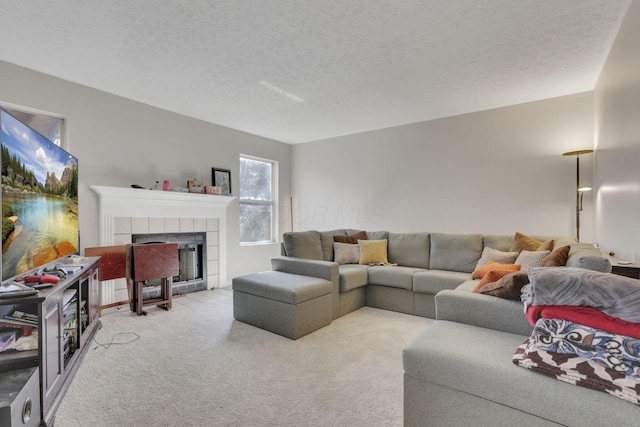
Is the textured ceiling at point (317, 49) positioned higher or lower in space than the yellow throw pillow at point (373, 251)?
higher

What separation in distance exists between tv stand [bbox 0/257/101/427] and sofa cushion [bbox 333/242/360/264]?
269 centimetres

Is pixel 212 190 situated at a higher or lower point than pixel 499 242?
higher

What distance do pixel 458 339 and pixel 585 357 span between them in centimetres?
50

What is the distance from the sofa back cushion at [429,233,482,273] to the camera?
3.51 metres

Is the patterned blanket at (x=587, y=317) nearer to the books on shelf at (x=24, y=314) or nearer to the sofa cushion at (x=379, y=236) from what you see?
the books on shelf at (x=24, y=314)

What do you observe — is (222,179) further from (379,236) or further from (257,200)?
(379,236)

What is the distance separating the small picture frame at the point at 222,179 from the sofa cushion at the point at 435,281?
3.08m

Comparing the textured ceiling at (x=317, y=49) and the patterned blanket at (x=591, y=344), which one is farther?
the textured ceiling at (x=317, y=49)

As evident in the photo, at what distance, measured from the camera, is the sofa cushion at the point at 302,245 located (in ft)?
11.9

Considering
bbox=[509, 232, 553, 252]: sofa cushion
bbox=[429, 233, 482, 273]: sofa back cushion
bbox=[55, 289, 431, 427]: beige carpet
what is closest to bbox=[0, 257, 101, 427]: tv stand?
bbox=[55, 289, 431, 427]: beige carpet

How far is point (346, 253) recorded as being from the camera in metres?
4.03

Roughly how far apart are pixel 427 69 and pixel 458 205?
83.6 inches

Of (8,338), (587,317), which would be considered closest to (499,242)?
(587,317)

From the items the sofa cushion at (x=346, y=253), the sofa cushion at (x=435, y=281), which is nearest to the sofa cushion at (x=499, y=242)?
the sofa cushion at (x=435, y=281)
